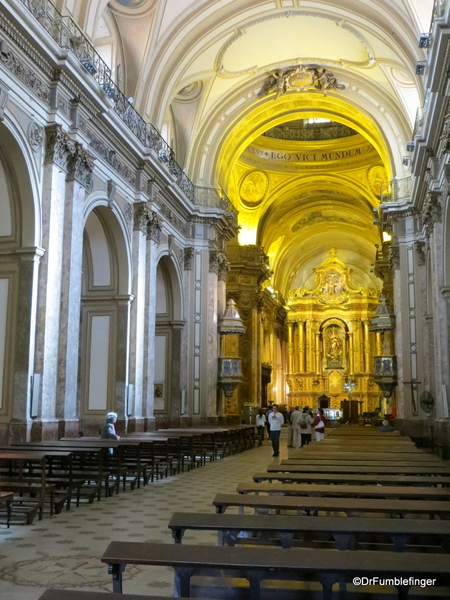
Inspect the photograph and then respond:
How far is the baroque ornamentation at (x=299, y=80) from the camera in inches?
747

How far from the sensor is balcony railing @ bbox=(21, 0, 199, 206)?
426 inches

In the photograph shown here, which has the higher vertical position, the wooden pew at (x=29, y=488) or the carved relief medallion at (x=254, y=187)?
the carved relief medallion at (x=254, y=187)

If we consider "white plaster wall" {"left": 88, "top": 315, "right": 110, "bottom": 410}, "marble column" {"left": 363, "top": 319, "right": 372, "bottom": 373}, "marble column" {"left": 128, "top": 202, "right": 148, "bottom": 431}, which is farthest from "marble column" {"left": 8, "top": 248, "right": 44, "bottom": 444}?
"marble column" {"left": 363, "top": 319, "right": 372, "bottom": 373}

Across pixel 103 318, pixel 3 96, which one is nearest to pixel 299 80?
pixel 103 318

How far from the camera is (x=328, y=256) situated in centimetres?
4078

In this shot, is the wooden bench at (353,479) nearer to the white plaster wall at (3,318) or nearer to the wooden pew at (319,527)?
the wooden pew at (319,527)

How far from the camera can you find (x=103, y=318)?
47.8 ft

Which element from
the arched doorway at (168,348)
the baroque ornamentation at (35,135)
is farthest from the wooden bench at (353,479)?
the arched doorway at (168,348)

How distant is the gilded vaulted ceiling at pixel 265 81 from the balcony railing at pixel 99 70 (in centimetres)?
41

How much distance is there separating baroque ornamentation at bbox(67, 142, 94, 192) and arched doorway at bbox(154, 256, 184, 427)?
610 cm

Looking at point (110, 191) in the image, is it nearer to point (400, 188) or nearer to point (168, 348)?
point (168, 348)

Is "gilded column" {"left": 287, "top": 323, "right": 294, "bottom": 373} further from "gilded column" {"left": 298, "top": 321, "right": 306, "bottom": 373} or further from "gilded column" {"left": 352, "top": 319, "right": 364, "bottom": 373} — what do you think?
"gilded column" {"left": 352, "top": 319, "right": 364, "bottom": 373}

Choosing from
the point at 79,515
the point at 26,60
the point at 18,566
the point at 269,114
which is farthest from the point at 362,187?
the point at 18,566

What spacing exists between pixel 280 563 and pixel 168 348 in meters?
16.7
